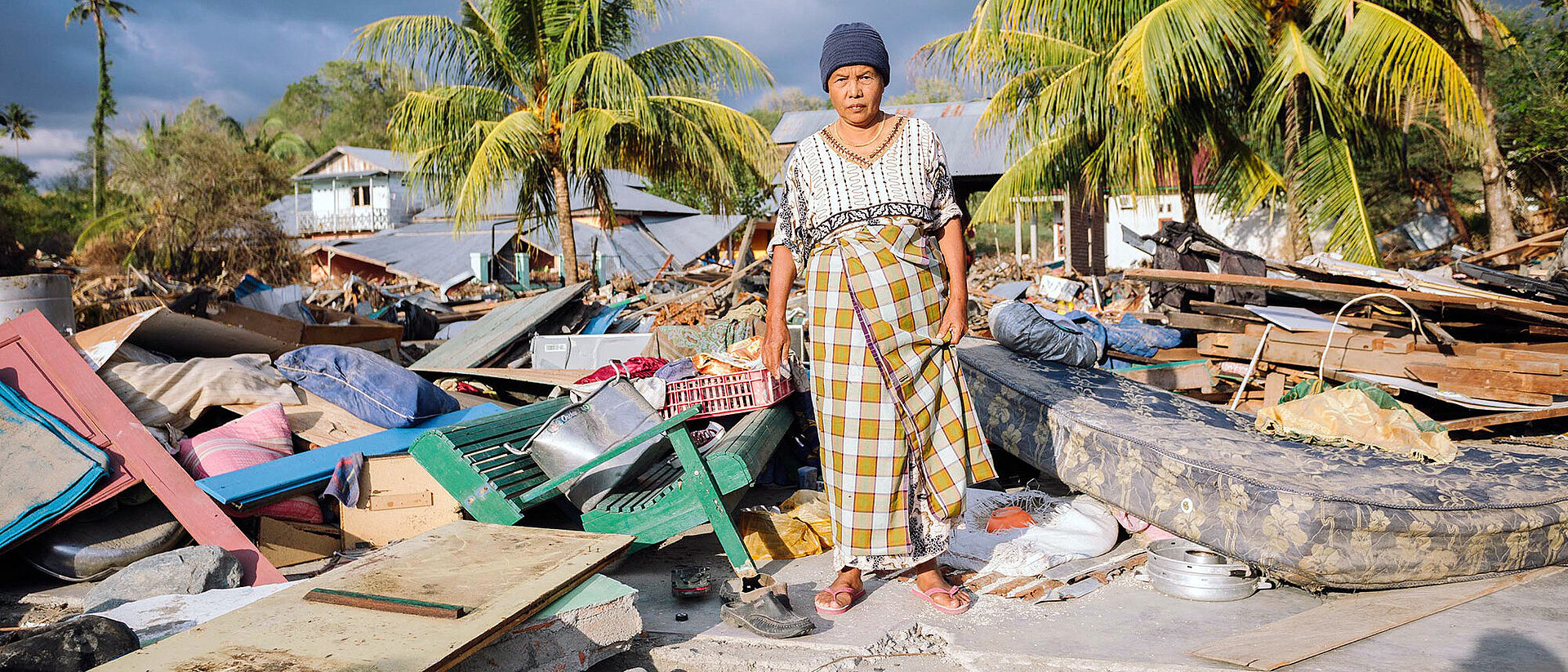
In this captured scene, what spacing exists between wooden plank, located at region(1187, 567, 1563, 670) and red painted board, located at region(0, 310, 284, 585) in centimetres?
337

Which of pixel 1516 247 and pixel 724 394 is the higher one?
pixel 1516 247

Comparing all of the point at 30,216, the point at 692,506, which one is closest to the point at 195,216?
the point at 30,216

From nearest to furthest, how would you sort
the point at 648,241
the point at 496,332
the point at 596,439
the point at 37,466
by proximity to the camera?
the point at 37,466, the point at 596,439, the point at 496,332, the point at 648,241

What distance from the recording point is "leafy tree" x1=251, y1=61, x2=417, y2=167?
4434 cm

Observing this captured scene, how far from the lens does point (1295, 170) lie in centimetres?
1013

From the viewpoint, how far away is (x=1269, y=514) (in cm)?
290

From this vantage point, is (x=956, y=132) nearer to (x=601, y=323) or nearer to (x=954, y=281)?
(x=601, y=323)

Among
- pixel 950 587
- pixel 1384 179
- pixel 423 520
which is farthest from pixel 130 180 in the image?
pixel 1384 179

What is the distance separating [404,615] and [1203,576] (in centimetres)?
245

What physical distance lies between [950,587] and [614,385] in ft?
5.32

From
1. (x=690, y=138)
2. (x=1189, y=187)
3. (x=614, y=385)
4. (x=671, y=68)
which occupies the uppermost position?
(x=671, y=68)

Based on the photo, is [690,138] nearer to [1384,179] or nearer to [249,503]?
[249,503]

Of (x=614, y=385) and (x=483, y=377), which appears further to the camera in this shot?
(x=483, y=377)

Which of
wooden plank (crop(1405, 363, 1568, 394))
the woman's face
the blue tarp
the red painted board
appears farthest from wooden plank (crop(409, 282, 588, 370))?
wooden plank (crop(1405, 363, 1568, 394))
